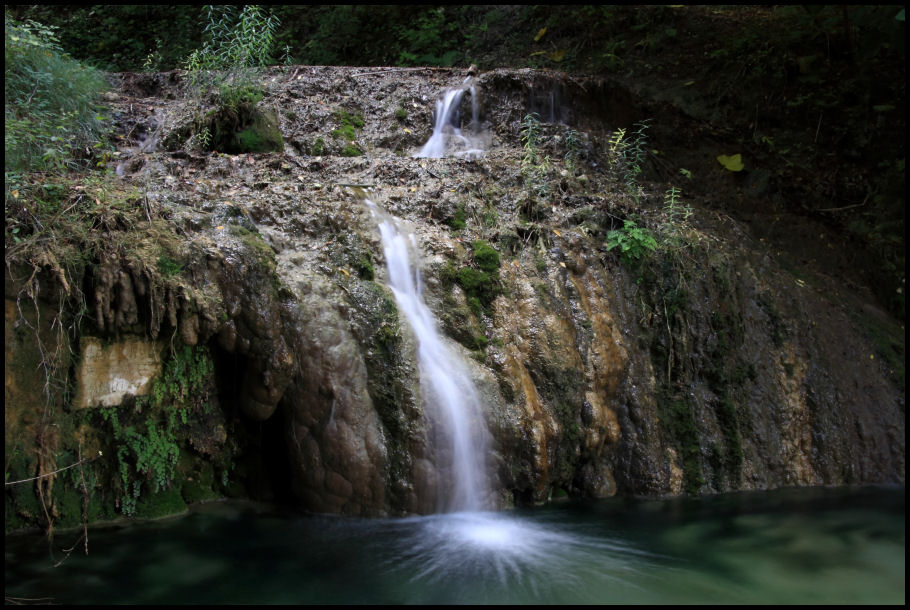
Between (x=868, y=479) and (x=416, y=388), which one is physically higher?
(x=416, y=388)

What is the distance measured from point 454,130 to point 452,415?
5130 mm

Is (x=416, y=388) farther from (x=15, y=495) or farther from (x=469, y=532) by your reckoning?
(x=15, y=495)

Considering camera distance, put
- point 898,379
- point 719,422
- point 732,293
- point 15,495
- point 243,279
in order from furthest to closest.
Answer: point 898,379 < point 732,293 < point 719,422 < point 243,279 < point 15,495

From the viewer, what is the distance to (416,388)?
5535 mm

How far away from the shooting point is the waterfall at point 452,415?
5508 millimetres

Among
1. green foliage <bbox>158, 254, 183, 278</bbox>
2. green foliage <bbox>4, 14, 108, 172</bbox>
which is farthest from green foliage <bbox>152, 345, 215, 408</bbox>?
green foliage <bbox>4, 14, 108, 172</bbox>

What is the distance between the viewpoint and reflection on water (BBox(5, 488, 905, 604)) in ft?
13.8

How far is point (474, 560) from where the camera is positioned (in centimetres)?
473

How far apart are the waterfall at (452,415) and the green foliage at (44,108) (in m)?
3.21

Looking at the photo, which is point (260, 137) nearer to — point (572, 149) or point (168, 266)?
Answer: point (168, 266)

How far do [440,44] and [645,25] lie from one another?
425 centimetres

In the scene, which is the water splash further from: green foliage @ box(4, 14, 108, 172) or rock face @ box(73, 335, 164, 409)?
rock face @ box(73, 335, 164, 409)

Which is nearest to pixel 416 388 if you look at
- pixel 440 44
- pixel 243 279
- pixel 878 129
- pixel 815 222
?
pixel 243 279

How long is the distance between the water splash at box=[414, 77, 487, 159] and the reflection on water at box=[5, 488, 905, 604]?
508 centimetres
